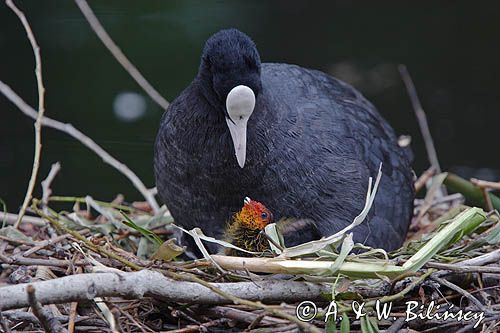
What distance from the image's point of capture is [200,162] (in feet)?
9.73

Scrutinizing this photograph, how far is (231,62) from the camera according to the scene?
274 cm

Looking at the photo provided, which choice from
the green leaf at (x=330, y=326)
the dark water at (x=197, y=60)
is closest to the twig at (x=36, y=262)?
the green leaf at (x=330, y=326)

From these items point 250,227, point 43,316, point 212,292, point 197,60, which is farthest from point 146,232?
point 197,60

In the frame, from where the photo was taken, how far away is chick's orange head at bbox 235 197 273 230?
278 cm

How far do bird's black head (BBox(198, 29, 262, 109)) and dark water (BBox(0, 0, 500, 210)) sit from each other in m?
1.45

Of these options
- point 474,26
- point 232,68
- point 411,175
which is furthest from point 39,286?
point 474,26

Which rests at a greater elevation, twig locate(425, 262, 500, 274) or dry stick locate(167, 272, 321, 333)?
dry stick locate(167, 272, 321, 333)

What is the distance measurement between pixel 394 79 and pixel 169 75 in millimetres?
1079

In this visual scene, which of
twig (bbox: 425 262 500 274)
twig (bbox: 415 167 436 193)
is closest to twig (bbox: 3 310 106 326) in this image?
twig (bbox: 425 262 500 274)

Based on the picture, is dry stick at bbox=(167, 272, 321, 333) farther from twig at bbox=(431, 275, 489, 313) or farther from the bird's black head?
the bird's black head

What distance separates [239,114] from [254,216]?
0.28 meters

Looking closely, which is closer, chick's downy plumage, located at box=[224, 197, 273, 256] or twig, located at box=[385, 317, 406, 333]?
twig, located at box=[385, 317, 406, 333]

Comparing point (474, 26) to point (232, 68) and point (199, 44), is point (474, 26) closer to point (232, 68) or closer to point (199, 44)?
point (199, 44)

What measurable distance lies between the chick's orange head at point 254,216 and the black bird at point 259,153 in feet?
0.47
